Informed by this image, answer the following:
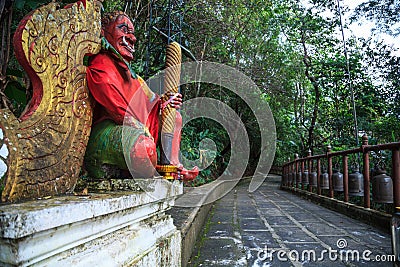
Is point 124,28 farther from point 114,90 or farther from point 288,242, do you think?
point 288,242

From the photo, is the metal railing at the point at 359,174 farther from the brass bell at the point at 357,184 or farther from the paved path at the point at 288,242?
the paved path at the point at 288,242

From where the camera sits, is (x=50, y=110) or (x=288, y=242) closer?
(x=50, y=110)

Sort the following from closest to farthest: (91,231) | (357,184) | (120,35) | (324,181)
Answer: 1. (91,231)
2. (120,35)
3. (357,184)
4. (324,181)

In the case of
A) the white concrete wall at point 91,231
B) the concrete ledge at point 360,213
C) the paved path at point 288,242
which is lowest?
the paved path at point 288,242

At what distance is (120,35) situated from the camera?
178 centimetres

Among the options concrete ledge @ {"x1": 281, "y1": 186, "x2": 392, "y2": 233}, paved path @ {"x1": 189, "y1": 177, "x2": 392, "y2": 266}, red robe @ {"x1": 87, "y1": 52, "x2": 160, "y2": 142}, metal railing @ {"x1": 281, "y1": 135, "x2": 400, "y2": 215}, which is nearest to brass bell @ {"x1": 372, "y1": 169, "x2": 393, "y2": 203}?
metal railing @ {"x1": 281, "y1": 135, "x2": 400, "y2": 215}

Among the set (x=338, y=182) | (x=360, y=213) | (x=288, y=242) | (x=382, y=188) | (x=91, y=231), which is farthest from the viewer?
(x=338, y=182)

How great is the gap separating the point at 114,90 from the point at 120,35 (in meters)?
0.40

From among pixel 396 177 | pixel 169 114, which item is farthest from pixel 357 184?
pixel 169 114

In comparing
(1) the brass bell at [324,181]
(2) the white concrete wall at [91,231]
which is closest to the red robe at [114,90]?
(2) the white concrete wall at [91,231]

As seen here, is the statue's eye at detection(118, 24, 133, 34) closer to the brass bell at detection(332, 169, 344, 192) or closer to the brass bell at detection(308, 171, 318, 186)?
the brass bell at detection(332, 169, 344, 192)

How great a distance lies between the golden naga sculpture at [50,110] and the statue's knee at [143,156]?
0.23 meters

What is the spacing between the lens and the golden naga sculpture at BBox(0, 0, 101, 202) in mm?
1033

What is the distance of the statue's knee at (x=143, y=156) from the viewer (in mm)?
1505
